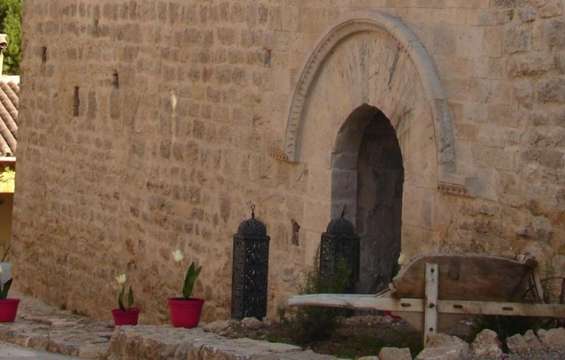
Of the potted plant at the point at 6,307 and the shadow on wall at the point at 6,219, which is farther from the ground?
the shadow on wall at the point at 6,219

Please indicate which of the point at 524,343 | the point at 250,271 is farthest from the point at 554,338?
the point at 250,271

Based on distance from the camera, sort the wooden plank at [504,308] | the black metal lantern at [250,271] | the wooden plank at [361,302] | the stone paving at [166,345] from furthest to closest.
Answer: the black metal lantern at [250,271] < the wooden plank at [361,302] < the wooden plank at [504,308] < the stone paving at [166,345]

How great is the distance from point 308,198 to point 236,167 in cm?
118

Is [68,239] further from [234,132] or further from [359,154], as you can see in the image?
[359,154]

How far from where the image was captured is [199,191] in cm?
1307

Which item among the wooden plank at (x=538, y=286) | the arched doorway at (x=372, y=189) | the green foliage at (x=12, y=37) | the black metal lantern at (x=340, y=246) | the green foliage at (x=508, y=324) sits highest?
the green foliage at (x=12, y=37)

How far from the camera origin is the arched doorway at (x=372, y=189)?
11.2 metres

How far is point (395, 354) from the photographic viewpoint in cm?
804

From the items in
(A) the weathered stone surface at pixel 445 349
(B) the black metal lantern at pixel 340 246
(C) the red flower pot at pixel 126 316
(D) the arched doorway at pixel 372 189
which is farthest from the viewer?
(C) the red flower pot at pixel 126 316

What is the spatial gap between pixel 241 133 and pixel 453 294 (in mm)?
4299

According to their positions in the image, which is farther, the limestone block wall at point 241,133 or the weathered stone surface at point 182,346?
the limestone block wall at point 241,133

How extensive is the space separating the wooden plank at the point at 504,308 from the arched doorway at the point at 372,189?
2.85 meters

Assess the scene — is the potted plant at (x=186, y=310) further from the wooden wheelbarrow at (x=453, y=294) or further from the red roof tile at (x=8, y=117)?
the red roof tile at (x=8, y=117)

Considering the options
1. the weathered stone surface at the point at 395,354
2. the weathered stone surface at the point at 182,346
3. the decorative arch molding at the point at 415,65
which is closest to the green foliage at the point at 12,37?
the decorative arch molding at the point at 415,65
